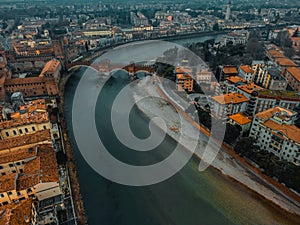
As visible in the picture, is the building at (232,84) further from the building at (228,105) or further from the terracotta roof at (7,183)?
the terracotta roof at (7,183)

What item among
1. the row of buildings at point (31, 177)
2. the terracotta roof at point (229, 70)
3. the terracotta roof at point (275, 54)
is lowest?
the row of buildings at point (31, 177)

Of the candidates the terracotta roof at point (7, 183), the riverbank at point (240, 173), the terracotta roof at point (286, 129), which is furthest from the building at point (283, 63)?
the terracotta roof at point (7, 183)

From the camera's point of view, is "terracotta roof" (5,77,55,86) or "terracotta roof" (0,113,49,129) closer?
"terracotta roof" (0,113,49,129)

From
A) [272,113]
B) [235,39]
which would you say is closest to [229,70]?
[272,113]

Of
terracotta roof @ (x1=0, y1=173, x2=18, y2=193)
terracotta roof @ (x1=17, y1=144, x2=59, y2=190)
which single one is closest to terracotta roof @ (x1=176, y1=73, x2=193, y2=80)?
terracotta roof @ (x1=17, y1=144, x2=59, y2=190)

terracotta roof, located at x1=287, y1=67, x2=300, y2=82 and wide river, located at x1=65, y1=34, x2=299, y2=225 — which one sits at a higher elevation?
terracotta roof, located at x1=287, y1=67, x2=300, y2=82

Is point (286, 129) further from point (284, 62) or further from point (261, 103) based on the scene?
point (284, 62)

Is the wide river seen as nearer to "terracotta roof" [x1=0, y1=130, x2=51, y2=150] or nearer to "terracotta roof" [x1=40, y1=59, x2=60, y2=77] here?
"terracotta roof" [x1=0, y1=130, x2=51, y2=150]
